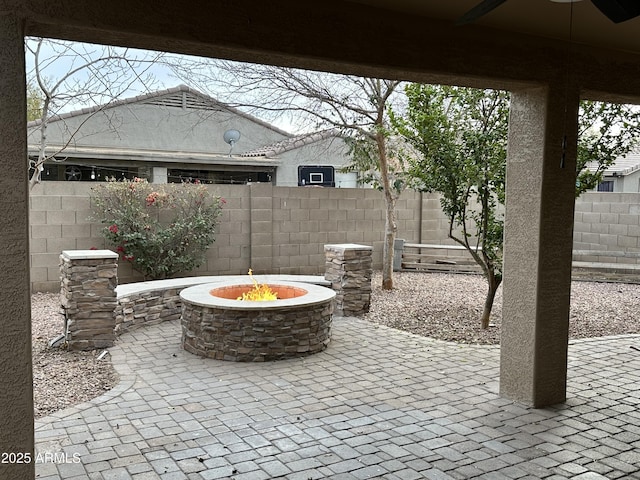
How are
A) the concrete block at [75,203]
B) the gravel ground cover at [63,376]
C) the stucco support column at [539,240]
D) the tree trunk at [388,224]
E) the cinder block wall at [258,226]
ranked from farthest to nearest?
the tree trunk at [388,224]
the concrete block at [75,203]
the cinder block wall at [258,226]
the gravel ground cover at [63,376]
the stucco support column at [539,240]

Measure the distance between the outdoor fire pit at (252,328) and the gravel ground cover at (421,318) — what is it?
947 mm

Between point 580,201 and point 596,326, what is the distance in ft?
17.6

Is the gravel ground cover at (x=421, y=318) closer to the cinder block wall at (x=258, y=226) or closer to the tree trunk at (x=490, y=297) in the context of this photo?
the tree trunk at (x=490, y=297)

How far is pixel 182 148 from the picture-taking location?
49.4ft

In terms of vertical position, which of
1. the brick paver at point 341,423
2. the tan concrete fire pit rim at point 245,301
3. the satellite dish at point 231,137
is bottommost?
the brick paver at point 341,423

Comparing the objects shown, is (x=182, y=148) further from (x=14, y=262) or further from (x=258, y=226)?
(x=14, y=262)

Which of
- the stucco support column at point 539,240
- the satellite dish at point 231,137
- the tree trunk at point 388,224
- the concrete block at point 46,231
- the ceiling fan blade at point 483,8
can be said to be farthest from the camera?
the satellite dish at point 231,137

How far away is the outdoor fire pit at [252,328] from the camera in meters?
5.76

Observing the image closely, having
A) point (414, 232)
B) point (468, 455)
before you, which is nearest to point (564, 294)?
point (468, 455)

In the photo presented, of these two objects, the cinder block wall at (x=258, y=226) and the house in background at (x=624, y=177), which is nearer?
the cinder block wall at (x=258, y=226)

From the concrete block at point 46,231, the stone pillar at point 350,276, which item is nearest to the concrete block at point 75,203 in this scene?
the concrete block at point 46,231

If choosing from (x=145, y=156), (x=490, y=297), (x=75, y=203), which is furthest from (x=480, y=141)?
(x=145, y=156)

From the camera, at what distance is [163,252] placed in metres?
9.18

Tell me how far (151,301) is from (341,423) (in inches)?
153
